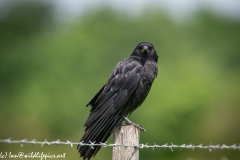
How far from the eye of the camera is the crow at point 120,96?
8219mm

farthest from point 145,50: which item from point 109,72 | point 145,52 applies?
point 109,72

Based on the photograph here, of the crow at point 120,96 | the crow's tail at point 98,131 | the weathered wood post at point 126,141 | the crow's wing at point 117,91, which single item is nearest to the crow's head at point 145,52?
the crow at point 120,96

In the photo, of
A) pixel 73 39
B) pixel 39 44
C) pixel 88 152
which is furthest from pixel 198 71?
pixel 88 152

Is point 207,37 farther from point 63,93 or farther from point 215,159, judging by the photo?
point 215,159

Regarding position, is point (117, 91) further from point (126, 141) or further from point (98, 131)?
point (126, 141)

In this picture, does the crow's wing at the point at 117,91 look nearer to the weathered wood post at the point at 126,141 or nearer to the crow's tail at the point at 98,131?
the crow's tail at the point at 98,131

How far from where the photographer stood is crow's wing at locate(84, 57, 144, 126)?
8.52 m

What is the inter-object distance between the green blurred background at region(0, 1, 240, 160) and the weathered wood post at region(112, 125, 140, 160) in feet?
37.4

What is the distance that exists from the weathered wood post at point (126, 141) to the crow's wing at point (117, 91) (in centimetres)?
119

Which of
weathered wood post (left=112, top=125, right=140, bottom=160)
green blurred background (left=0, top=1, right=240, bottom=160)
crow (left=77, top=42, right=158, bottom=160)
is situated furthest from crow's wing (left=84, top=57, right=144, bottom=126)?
green blurred background (left=0, top=1, right=240, bottom=160)

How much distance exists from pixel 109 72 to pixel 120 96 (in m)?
17.1

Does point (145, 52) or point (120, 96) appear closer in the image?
point (120, 96)

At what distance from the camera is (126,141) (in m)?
7.04

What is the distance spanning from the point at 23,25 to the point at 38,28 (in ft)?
3.30
